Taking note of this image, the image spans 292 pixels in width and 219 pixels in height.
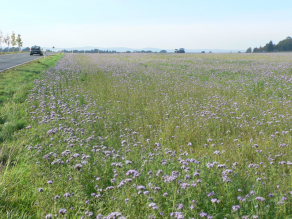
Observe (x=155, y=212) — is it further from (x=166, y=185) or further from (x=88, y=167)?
(x=88, y=167)

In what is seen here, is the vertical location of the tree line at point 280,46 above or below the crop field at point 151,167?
above

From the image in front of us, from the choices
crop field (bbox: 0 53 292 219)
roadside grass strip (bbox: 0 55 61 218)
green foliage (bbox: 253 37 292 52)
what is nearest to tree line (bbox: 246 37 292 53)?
green foliage (bbox: 253 37 292 52)

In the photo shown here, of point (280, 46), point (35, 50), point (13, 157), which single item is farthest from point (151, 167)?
point (280, 46)

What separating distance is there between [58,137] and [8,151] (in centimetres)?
105

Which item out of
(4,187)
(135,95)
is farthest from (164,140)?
(135,95)

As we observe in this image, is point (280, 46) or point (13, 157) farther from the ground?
point (280, 46)

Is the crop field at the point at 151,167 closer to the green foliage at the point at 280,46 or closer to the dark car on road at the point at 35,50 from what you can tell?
the dark car on road at the point at 35,50

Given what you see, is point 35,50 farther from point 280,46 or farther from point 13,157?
point 280,46

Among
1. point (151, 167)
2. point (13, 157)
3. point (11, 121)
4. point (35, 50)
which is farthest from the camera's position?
point (35, 50)

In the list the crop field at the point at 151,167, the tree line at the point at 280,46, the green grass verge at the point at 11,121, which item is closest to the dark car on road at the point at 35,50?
the green grass verge at the point at 11,121

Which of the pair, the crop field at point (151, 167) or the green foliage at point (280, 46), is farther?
the green foliage at point (280, 46)

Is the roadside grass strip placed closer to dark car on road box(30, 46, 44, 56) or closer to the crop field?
the crop field

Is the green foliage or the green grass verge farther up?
the green foliage

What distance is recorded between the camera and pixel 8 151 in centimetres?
547
